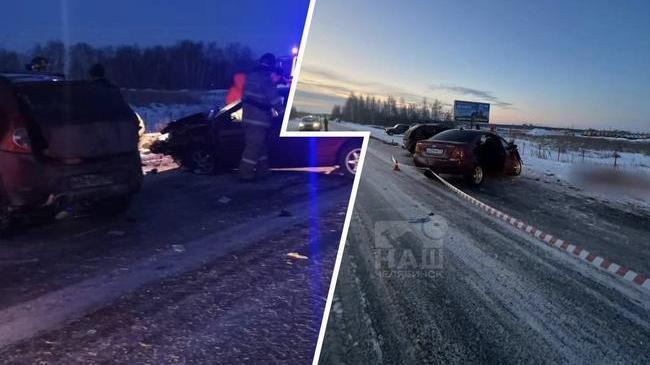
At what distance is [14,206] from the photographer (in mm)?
872

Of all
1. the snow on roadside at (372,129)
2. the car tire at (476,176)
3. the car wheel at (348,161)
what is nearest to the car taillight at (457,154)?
the car tire at (476,176)

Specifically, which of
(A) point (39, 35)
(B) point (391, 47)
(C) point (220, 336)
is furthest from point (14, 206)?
(B) point (391, 47)

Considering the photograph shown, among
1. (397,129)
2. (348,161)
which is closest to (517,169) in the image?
(397,129)

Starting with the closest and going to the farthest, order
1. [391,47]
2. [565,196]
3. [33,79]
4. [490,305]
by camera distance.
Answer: [33,79], [391,47], [490,305], [565,196]

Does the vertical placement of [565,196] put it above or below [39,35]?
below

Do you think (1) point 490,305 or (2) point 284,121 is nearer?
(2) point 284,121

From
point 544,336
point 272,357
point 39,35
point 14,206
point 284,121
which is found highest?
point 39,35

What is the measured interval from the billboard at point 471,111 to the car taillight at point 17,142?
1.34 metres

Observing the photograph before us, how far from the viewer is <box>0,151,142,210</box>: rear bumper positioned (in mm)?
827

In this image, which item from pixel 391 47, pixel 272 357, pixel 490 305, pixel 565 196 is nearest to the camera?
pixel 272 357

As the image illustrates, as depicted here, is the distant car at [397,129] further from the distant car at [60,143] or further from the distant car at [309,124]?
the distant car at [60,143]

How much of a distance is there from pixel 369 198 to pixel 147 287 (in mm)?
961

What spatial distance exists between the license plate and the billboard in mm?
1220

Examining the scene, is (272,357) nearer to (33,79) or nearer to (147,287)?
(147,287)
